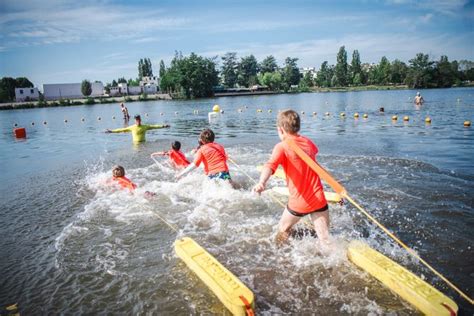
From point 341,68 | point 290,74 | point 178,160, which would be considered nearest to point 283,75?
point 290,74

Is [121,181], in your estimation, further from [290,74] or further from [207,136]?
[290,74]

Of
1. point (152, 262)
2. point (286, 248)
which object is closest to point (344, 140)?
point (286, 248)

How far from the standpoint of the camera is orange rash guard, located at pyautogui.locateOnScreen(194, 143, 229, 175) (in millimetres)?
8281

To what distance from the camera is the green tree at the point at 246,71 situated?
155163 millimetres

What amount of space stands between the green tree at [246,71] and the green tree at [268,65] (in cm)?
789

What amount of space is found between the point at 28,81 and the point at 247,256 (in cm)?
16857

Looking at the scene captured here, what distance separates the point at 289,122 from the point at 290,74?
500ft

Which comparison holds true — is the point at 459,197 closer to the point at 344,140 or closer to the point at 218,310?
the point at 218,310

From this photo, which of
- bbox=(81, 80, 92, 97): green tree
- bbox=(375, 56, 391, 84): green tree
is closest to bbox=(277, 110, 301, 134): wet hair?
bbox=(81, 80, 92, 97): green tree

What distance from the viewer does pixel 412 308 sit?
13.3 ft

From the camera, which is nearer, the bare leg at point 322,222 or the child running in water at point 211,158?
the bare leg at point 322,222

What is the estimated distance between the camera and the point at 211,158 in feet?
27.6

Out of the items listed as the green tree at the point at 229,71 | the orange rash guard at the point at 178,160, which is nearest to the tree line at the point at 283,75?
the green tree at the point at 229,71

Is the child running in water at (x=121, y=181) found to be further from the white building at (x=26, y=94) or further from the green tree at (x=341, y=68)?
the green tree at (x=341, y=68)
